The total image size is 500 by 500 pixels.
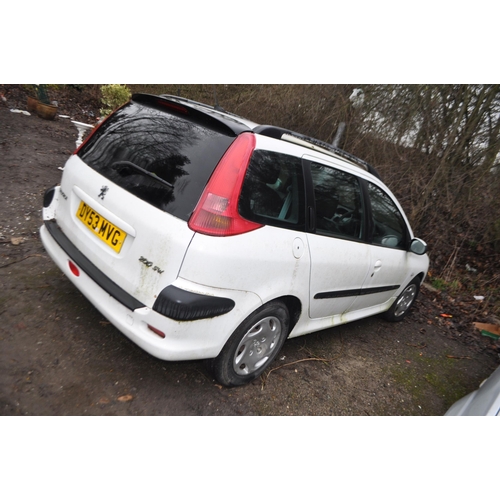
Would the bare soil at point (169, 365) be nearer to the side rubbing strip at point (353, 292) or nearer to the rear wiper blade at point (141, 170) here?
the side rubbing strip at point (353, 292)

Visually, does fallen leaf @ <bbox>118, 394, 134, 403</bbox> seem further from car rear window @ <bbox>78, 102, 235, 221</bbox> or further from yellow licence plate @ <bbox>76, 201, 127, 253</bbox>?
car rear window @ <bbox>78, 102, 235, 221</bbox>

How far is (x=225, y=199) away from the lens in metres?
1.81

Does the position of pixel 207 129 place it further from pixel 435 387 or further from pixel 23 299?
pixel 435 387

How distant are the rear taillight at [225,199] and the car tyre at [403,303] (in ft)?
9.54

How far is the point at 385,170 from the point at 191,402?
238 inches

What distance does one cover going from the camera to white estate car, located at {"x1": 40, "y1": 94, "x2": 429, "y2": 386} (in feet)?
5.85

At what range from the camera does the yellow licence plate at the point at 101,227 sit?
1921mm

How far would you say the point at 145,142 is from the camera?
204cm

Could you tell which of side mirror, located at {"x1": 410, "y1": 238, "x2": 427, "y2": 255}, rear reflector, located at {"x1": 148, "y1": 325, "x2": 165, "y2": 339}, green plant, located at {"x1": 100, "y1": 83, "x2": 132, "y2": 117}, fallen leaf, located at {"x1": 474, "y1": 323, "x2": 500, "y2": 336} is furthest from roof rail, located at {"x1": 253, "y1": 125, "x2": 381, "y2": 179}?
green plant, located at {"x1": 100, "y1": 83, "x2": 132, "y2": 117}

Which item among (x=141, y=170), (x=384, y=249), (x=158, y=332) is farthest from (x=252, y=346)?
(x=384, y=249)

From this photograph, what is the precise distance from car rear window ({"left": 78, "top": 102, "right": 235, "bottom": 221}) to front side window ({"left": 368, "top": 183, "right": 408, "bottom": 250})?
5.57ft

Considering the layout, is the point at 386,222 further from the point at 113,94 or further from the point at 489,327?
the point at 113,94

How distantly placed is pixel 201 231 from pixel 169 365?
47.6 inches

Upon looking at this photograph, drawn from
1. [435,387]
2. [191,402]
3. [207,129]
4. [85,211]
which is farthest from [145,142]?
[435,387]
